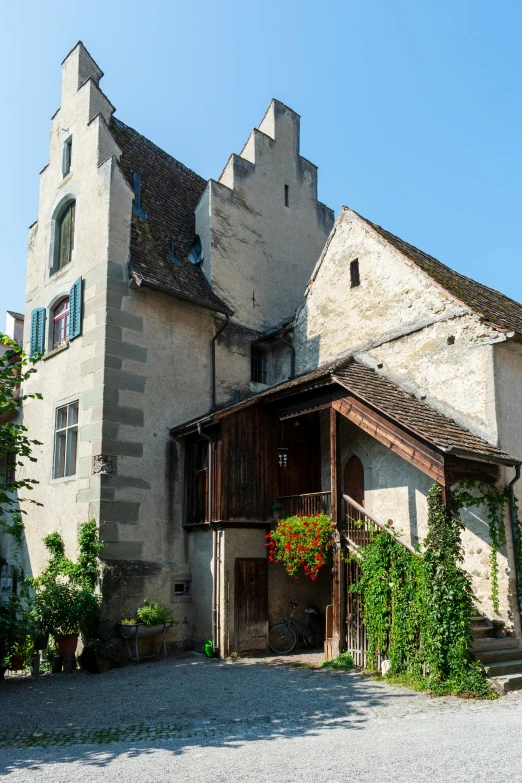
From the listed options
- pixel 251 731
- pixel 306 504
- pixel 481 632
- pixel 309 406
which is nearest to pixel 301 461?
pixel 306 504

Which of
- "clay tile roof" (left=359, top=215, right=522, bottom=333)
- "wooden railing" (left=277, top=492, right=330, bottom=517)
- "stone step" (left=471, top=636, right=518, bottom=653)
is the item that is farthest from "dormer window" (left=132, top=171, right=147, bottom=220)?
"stone step" (left=471, top=636, right=518, bottom=653)

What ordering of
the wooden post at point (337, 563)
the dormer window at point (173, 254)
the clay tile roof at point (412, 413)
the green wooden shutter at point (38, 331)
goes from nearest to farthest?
the clay tile roof at point (412, 413) < the wooden post at point (337, 563) < the dormer window at point (173, 254) < the green wooden shutter at point (38, 331)

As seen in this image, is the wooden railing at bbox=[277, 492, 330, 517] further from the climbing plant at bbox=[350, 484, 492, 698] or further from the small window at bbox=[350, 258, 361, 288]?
the small window at bbox=[350, 258, 361, 288]

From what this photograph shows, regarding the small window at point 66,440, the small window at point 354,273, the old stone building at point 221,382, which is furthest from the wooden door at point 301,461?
the small window at point 66,440

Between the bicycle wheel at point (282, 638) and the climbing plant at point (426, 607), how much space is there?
3.05m

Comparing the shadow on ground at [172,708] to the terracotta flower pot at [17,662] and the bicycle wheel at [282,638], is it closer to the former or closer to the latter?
the terracotta flower pot at [17,662]

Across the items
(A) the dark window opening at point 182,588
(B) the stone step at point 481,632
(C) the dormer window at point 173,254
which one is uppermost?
(C) the dormer window at point 173,254

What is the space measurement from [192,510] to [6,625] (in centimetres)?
472

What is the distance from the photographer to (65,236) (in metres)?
17.6

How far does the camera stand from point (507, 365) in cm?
1292

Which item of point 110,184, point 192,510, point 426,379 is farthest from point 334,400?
point 110,184

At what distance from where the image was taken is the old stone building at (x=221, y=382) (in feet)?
42.3

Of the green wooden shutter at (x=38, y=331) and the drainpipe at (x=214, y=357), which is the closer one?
the drainpipe at (x=214, y=357)

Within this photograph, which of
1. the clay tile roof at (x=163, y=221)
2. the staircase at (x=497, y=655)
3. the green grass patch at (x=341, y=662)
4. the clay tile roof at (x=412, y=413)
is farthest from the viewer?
the clay tile roof at (x=163, y=221)
